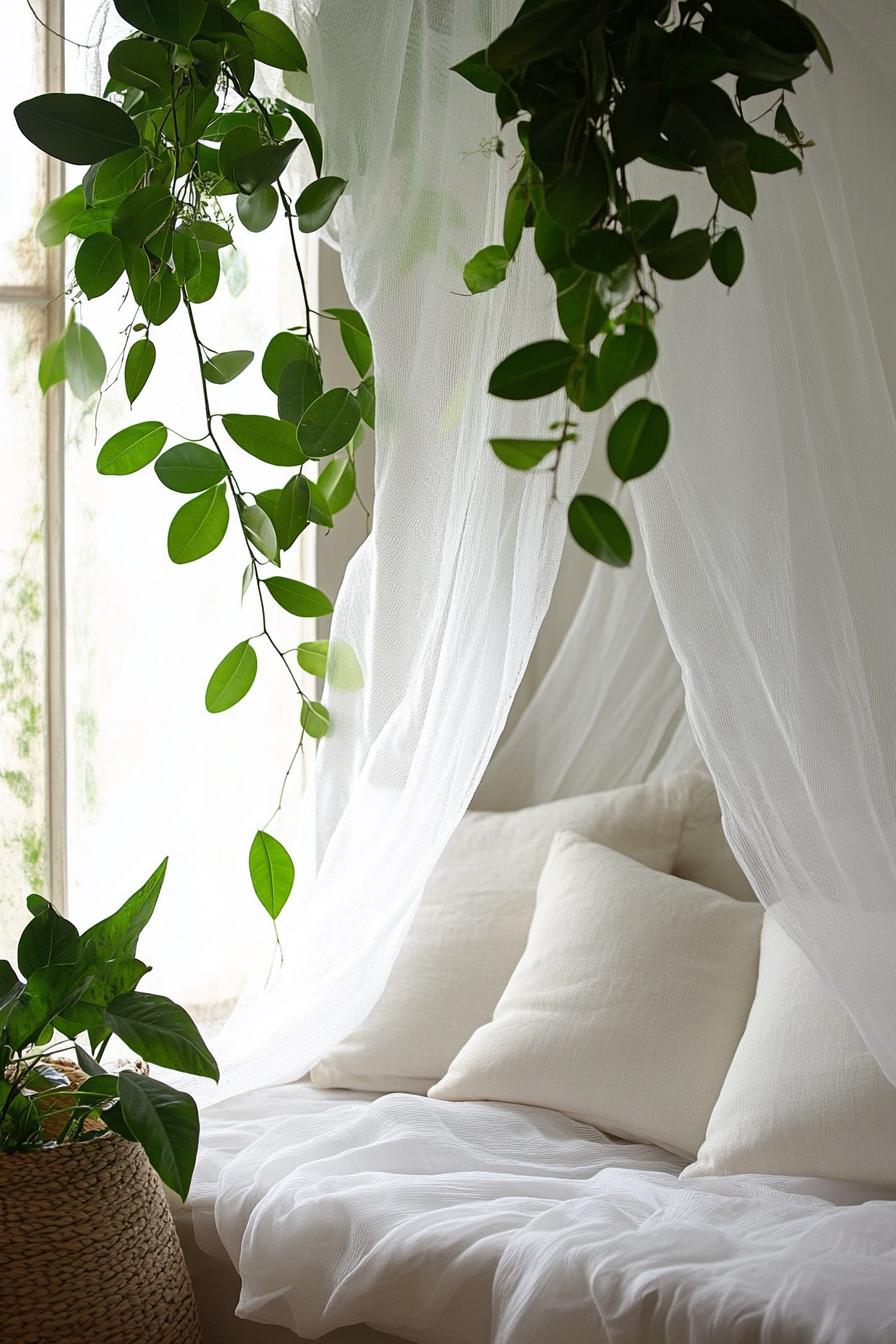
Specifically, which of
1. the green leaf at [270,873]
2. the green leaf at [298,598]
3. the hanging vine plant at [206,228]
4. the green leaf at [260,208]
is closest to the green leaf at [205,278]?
the hanging vine plant at [206,228]

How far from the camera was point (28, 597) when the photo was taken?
199 cm

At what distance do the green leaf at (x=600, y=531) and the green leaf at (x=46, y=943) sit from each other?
2.75 ft

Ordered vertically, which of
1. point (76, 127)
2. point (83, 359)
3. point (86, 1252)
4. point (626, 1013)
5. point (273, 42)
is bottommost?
point (86, 1252)

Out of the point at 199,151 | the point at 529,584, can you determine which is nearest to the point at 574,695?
the point at 529,584

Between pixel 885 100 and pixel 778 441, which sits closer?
pixel 778 441

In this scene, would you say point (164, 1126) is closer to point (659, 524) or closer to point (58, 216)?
point (659, 524)

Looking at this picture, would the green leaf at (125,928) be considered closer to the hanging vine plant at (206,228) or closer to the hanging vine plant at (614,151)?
the hanging vine plant at (206,228)

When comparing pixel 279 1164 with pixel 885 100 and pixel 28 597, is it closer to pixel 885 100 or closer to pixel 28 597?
pixel 28 597

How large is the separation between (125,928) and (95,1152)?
0.23 metres

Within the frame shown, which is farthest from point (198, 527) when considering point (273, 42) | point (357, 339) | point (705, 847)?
point (705, 847)

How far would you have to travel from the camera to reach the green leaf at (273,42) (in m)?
1.25

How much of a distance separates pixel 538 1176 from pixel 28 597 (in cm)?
121

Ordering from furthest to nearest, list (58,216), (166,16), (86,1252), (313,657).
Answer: (313,657) → (58,216) → (86,1252) → (166,16)

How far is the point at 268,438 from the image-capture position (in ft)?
4.55
